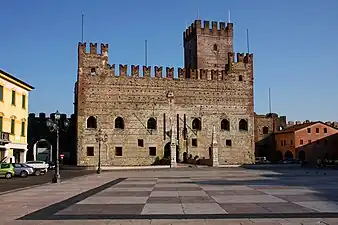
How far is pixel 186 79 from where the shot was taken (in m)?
52.4

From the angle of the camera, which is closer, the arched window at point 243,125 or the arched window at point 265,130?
the arched window at point 243,125

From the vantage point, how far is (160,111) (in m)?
51.5

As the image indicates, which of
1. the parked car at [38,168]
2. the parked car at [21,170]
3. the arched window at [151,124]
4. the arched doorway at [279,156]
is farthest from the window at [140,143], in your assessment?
the arched doorway at [279,156]

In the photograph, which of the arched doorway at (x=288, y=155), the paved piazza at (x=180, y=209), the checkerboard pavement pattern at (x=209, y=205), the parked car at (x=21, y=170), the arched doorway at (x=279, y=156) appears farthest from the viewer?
the arched doorway at (x=279, y=156)

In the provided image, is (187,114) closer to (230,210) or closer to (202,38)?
(202,38)

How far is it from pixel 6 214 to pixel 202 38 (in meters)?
51.6

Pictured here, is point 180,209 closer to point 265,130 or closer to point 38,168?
point 38,168

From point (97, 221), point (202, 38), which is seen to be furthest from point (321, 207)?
point (202, 38)

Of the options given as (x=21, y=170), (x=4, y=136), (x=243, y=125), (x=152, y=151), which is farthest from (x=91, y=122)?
(x=243, y=125)

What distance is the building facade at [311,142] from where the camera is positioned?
65.4m

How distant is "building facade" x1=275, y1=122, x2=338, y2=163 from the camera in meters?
65.4

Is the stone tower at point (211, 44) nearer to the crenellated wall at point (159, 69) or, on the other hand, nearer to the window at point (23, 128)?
the crenellated wall at point (159, 69)

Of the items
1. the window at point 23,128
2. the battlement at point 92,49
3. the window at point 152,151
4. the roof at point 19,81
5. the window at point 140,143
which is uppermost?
the battlement at point 92,49

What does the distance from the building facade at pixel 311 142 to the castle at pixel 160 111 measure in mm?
14566
